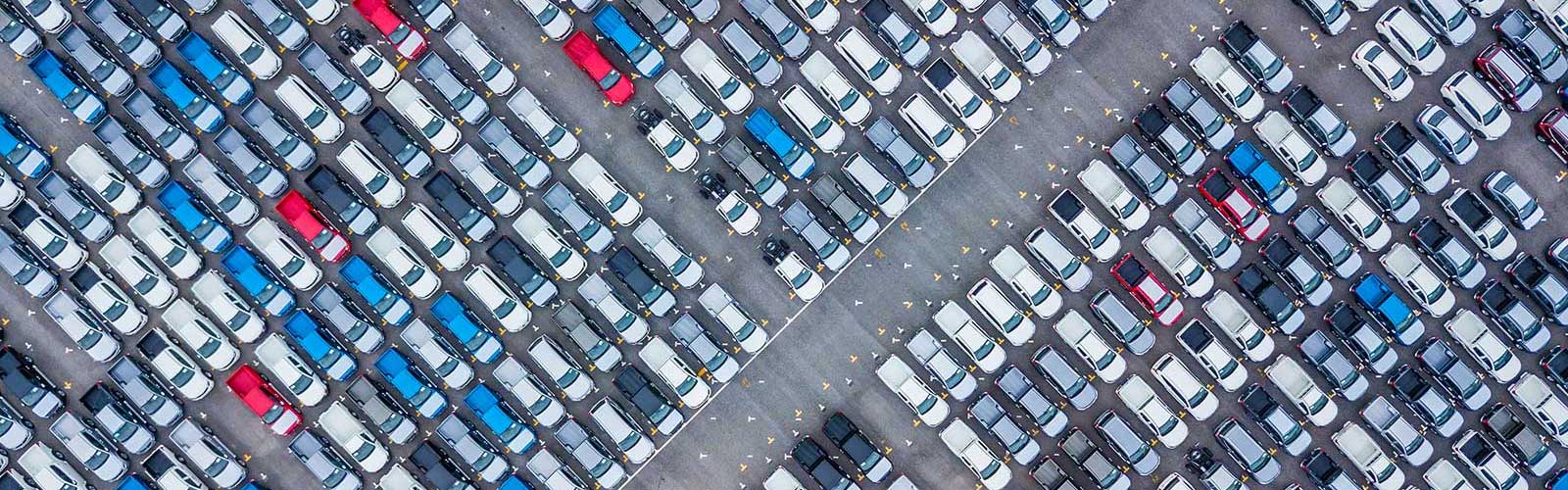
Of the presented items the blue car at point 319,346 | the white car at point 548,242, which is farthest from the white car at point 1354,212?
the blue car at point 319,346

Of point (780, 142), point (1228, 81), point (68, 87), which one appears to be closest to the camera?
point (68, 87)

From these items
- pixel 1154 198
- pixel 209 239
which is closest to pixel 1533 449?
pixel 1154 198

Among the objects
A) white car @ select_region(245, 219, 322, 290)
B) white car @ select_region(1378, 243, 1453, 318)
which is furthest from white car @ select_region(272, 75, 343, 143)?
white car @ select_region(1378, 243, 1453, 318)

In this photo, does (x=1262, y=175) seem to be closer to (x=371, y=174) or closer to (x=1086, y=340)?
(x=1086, y=340)

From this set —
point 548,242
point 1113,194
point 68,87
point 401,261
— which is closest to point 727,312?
point 548,242

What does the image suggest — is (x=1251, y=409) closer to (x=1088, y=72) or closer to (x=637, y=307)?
(x=1088, y=72)

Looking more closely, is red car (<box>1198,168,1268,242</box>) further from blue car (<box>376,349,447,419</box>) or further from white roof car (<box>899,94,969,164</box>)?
blue car (<box>376,349,447,419</box>)
